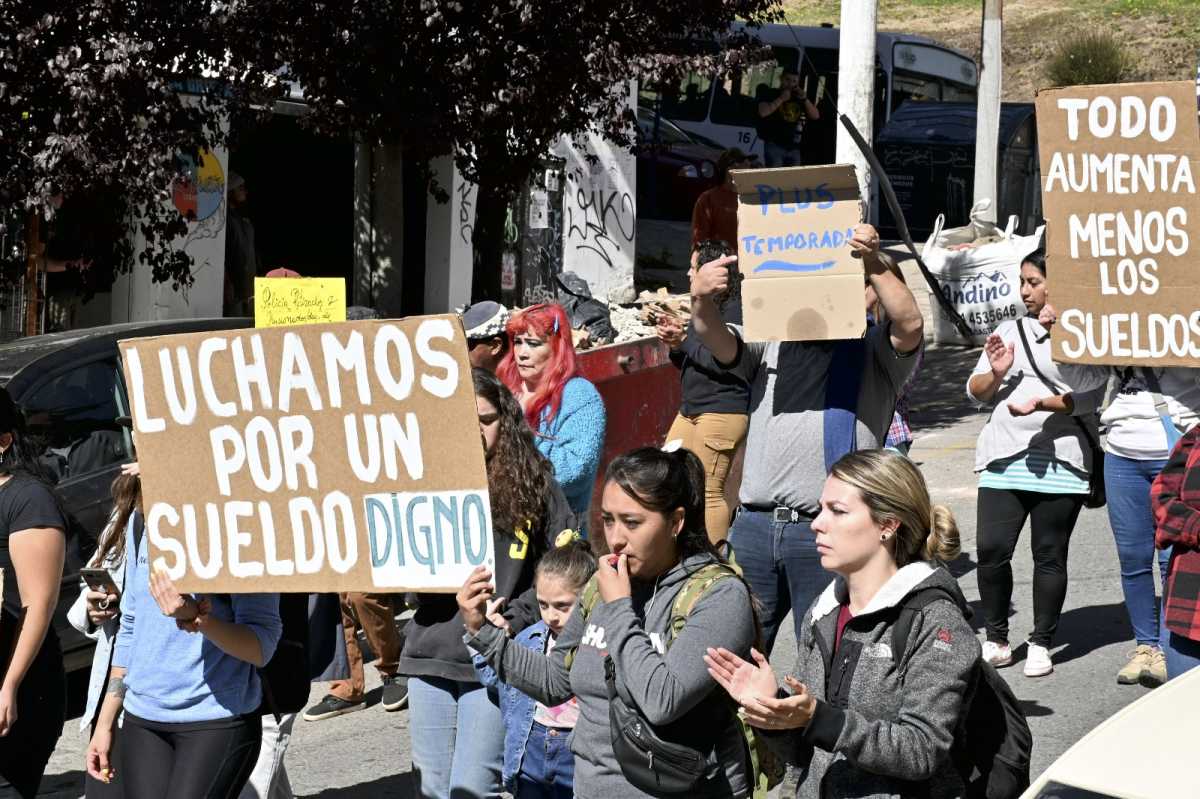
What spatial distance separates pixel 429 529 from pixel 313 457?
0.37 metres

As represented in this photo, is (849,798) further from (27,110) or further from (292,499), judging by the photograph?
(27,110)

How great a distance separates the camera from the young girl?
449cm

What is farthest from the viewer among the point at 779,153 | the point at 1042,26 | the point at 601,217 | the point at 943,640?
the point at 1042,26

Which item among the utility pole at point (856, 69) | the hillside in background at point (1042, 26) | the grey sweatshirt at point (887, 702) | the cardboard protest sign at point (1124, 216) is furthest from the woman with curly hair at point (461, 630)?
the hillside in background at point (1042, 26)

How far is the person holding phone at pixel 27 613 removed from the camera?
4578 millimetres

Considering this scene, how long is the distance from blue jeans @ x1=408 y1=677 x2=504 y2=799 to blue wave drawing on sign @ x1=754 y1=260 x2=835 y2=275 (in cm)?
166

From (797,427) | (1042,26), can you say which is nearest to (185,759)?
(797,427)

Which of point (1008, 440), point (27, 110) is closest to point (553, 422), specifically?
point (1008, 440)

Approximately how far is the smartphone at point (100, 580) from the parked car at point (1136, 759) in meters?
2.59

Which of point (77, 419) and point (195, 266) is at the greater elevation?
point (195, 266)

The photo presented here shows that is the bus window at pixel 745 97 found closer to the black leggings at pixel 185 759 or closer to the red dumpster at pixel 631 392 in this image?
the red dumpster at pixel 631 392

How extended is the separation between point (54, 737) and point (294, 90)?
10875 millimetres

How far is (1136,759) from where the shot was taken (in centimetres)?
285

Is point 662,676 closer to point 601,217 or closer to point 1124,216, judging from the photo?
point 1124,216
